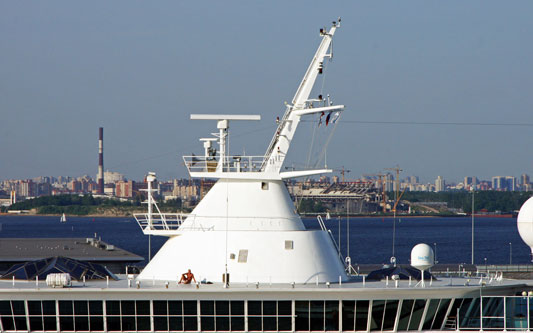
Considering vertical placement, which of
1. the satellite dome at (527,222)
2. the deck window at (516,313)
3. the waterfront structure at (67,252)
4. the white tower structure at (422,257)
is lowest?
the waterfront structure at (67,252)

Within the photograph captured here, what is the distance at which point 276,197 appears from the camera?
41.2 meters

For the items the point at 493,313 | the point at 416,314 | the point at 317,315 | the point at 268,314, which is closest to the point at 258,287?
the point at 268,314

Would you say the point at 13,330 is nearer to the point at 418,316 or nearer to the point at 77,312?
the point at 77,312

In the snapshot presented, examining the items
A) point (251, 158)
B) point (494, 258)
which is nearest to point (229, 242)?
point (251, 158)

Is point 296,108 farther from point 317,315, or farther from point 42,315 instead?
point 42,315

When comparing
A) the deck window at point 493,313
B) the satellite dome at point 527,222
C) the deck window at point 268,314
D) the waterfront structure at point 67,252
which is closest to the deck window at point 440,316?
the deck window at point 493,313

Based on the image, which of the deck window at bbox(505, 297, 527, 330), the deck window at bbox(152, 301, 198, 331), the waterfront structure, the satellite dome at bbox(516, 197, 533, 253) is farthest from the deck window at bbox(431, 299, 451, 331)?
the waterfront structure

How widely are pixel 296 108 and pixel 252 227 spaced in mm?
5631

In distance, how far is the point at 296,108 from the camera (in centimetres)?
4203

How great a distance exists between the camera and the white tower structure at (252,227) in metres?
39.3

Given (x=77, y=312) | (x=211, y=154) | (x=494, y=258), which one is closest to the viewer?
(x=77, y=312)

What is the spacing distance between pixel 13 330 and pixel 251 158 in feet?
39.8

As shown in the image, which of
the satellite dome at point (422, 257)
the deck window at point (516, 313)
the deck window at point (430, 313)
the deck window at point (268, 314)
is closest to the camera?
the deck window at point (268, 314)

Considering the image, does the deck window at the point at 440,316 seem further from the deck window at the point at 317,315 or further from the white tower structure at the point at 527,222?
the white tower structure at the point at 527,222
